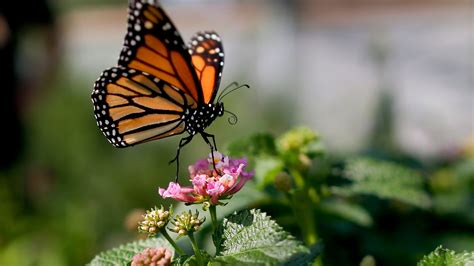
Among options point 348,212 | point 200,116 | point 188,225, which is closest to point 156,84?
point 200,116

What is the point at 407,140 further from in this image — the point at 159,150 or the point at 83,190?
the point at 83,190

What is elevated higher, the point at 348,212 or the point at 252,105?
the point at 348,212

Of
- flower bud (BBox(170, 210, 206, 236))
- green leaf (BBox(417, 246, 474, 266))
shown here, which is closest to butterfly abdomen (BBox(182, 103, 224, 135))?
flower bud (BBox(170, 210, 206, 236))

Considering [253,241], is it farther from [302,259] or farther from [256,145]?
[256,145]

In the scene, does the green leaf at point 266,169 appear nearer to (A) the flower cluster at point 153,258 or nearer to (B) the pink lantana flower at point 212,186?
(B) the pink lantana flower at point 212,186

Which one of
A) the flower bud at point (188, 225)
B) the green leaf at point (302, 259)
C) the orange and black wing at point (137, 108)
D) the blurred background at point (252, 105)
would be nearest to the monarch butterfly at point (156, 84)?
the orange and black wing at point (137, 108)
